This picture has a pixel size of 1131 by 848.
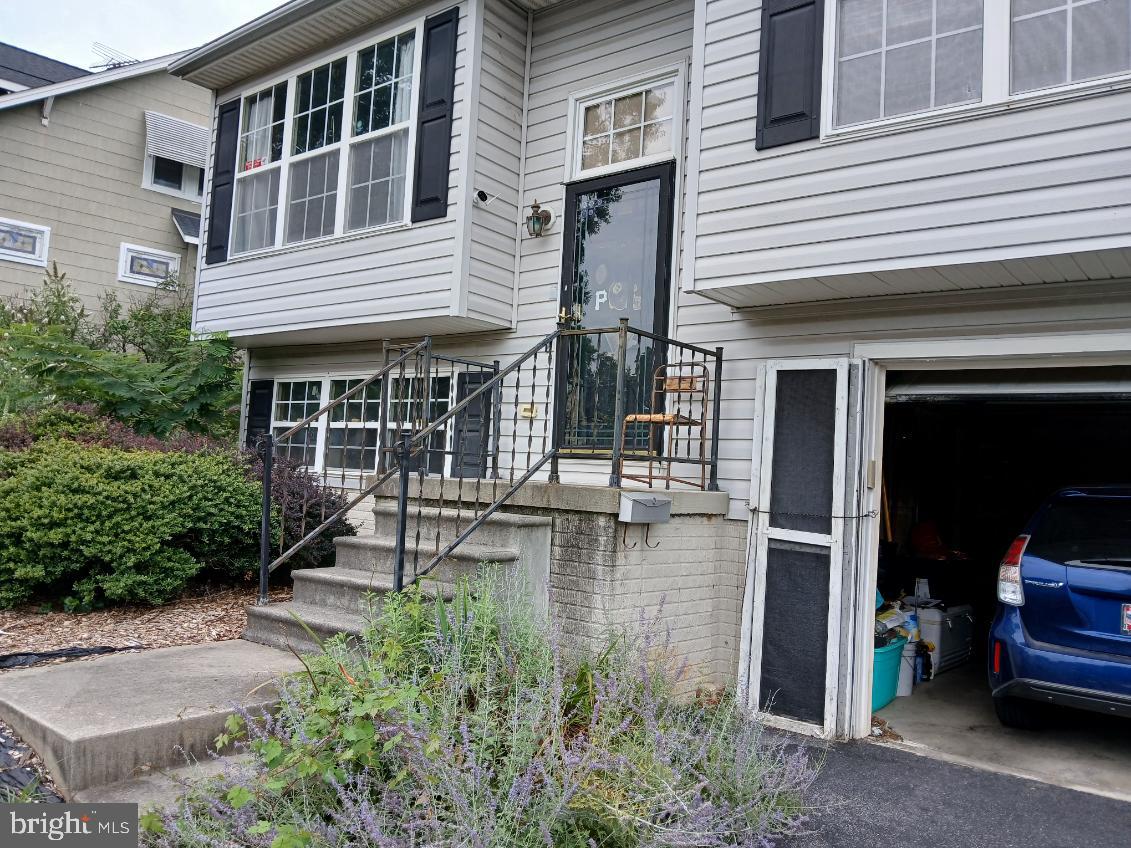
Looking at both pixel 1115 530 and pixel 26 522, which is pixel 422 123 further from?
pixel 1115 530

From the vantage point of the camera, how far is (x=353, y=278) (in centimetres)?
752

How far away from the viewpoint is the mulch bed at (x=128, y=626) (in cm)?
495

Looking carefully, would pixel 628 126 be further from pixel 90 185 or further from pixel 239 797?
pixel 90 185

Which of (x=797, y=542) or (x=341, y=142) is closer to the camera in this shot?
(x=797, y=542)

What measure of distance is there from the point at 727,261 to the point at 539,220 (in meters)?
2.42

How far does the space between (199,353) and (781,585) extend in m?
6.59

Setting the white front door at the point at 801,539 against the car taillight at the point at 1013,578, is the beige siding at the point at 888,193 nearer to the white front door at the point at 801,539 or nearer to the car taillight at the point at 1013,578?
the white front door at the point at 801,539

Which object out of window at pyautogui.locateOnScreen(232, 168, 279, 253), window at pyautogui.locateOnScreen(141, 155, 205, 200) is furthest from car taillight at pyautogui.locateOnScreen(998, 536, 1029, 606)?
window at pyautogui.locateOnScreen(141, 155, 205, 200)

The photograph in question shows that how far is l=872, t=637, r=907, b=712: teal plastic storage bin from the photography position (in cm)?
521

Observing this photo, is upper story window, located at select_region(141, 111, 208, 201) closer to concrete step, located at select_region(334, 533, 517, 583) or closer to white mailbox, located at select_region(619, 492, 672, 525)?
concrete step, located at select_region(334, 533, 517, 583)

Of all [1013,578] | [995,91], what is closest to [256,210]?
[995,91]

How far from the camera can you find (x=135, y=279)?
13578 mm

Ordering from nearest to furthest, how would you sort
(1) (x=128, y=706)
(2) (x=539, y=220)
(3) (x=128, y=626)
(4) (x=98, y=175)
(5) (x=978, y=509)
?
(1) (x=128, y=706)
(3) (x=128, y=626)
(2) (x=539, y=220)
(5) (x=978, y=509)
(4) (x=98, y=175)

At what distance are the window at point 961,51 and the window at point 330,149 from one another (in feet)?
12.9
